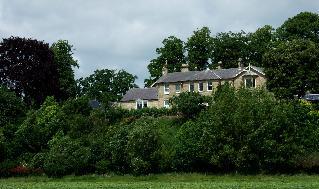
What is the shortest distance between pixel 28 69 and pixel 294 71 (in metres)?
37.2

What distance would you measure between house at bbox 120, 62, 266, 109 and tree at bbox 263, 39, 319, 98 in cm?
1331

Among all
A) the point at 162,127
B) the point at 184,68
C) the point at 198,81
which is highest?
the point at 184,68

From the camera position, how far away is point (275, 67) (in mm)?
79562

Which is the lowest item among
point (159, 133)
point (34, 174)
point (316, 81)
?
point (34, 174)

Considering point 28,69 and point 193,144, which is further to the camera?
point 28,69

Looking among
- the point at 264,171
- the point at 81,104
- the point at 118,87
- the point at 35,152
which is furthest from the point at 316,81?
the point at 118,87

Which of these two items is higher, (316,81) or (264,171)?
(316,81)

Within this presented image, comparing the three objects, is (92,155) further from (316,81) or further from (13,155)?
(316,81)

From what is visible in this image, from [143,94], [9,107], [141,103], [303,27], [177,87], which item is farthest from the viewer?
[143,94]

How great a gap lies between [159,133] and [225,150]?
26.8ft

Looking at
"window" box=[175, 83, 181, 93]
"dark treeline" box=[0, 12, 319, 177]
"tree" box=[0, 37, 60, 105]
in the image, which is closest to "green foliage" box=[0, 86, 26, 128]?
"dark treeline" box=[0, 12, 319, 177]

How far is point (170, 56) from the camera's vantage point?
117 metres

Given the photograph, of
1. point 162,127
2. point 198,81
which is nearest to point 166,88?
point 198,81

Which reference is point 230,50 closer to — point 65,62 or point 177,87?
point 177,87
